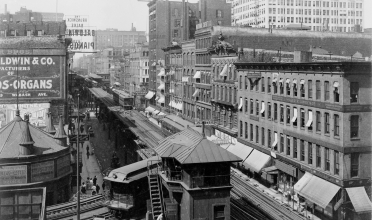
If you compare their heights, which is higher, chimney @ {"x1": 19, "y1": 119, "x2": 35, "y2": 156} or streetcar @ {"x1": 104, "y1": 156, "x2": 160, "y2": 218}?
chimney @ {"x1": 19, "y1": 119, "x2": 35, "y2": 156}

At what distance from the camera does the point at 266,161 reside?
44875mm

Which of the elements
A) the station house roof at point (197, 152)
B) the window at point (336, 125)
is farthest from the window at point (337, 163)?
the station house roof at point (197, 152)

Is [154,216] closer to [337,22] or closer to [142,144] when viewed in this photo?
[142,144]

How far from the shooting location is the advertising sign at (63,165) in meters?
30.1

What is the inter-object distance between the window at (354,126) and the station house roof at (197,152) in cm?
1478

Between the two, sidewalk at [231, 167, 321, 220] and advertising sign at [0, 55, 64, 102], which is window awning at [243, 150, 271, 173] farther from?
advertising sign at [0, 55, 64, 102]

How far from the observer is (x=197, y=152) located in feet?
74.7

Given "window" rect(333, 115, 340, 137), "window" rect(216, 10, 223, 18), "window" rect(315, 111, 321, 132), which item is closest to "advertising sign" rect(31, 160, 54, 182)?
"window" rect(333, 115, 340, 137)

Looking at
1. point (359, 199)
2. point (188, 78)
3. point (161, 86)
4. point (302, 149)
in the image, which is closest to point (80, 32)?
point (188, 78)

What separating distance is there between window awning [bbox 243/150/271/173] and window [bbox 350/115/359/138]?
1236 centimetres

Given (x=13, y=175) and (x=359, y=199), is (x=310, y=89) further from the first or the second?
(x=13, y=175)

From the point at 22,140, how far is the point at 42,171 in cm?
238

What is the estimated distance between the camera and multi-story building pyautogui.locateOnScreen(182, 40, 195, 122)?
7575 centimetres

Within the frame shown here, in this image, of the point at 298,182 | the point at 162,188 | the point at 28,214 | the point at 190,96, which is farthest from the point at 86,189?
the point at 190,96
